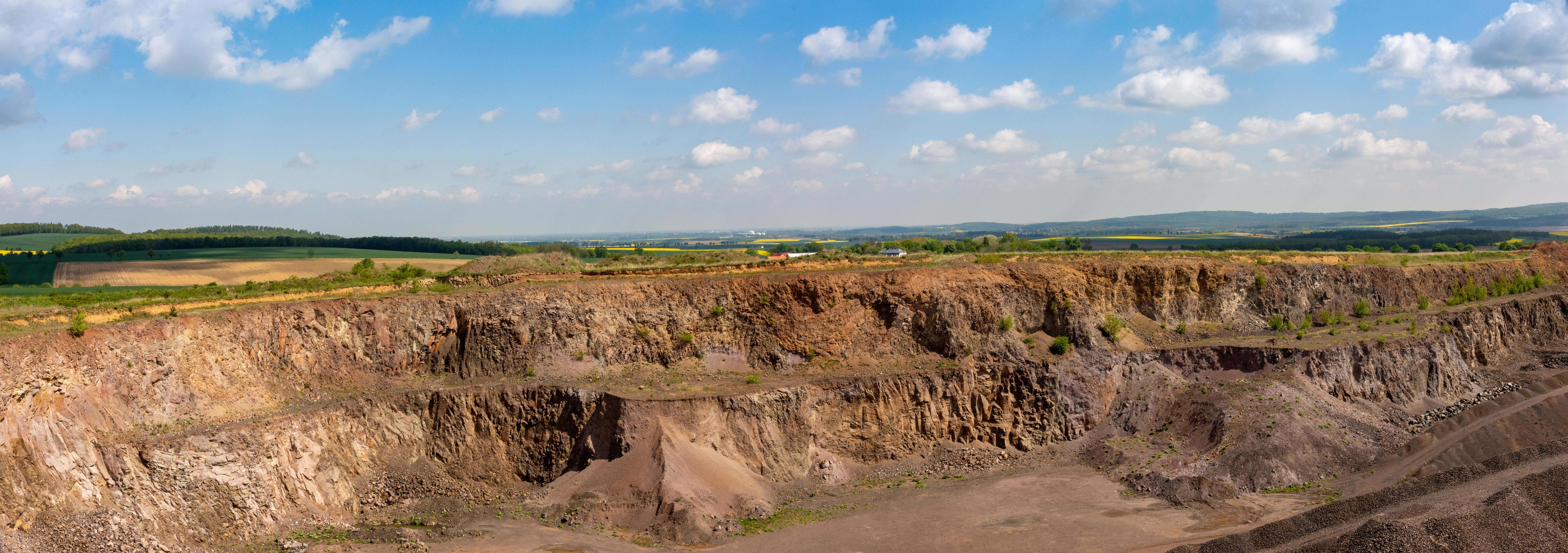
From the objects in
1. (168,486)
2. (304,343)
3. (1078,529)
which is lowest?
(1078,529)

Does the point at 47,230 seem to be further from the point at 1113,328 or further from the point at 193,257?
the point at 1113,328

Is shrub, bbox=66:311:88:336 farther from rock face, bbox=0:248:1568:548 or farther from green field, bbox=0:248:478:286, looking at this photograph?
green field, bbox=0:248:478:286

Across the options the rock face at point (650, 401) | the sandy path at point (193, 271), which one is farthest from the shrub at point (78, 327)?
the sandy path at point (193, 271)

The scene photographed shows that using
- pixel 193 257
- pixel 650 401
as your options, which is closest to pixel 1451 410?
pixel 650 401

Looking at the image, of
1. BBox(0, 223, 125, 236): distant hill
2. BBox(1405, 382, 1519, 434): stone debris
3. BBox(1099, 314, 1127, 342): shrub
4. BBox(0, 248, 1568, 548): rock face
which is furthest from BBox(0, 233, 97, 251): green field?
BBox(1405, 382, 1519, 434): stone debris

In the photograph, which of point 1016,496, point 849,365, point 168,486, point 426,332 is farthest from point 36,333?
point 1016,496

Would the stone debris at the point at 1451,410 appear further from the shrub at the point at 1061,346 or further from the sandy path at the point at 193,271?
the sandy path at the point at 193,271

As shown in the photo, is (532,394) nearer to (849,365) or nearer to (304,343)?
(304,343)
